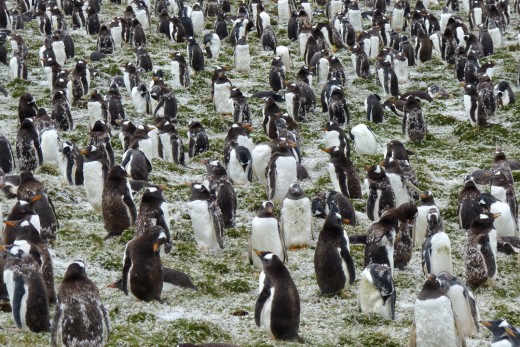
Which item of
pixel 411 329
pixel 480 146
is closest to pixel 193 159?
pixel 480 146

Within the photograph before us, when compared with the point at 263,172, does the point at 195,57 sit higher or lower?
higher

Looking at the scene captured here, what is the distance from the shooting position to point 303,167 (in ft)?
54.3

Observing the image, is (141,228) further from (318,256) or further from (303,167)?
(303,167)

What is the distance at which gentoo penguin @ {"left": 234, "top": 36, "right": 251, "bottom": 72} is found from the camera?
2452 cm

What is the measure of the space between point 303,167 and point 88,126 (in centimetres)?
569

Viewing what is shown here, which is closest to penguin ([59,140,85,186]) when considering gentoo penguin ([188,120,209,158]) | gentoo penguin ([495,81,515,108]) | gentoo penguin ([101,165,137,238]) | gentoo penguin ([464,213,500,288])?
gentoo penguin ([101,165,137,238])

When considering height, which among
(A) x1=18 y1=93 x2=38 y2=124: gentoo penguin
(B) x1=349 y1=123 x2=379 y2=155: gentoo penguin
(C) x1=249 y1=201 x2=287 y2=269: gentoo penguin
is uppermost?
(A) x1=18 y1=93 x2=38 y2=124: gentoo penguin

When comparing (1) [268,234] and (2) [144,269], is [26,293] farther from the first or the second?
(1) [268,234]

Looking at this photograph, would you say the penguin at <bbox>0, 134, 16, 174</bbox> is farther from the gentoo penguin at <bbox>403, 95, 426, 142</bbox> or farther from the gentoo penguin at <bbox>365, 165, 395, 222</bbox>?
the gentoo penguin at <bbox>403, 95, 426, 142</bbox>

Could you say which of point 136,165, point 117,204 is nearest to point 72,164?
point 136,165

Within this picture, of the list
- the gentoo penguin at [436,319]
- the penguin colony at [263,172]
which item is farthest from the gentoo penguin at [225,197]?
the gentoo penguin at [436,319]

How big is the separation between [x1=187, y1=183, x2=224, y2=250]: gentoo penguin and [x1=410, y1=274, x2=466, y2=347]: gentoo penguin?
417 cm

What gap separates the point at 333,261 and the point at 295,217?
6.25 feet

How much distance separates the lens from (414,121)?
19031mm
